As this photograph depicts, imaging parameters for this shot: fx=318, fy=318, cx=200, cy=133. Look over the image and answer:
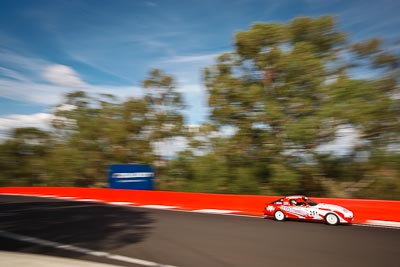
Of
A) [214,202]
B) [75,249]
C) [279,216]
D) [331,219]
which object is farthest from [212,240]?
[214,202]

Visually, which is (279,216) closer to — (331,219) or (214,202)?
(331,219)

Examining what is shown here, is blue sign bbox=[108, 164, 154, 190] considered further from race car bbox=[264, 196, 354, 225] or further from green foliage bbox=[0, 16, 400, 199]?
race car bbox=[264, 196, 354, 225]

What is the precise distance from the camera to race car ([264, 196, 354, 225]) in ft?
31.8

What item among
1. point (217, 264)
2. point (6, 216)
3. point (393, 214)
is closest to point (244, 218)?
point (393, 214)

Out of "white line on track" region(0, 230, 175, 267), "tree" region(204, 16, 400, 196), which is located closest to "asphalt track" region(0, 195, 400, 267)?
"white line on track" region(0, 230, 175, 267)

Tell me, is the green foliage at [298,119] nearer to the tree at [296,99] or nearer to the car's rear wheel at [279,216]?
the tree at [296,99]

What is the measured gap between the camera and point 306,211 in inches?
406

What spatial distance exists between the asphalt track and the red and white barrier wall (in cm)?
139

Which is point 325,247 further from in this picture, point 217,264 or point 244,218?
point 244,218

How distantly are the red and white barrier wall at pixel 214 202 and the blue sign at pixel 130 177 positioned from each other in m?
1.26

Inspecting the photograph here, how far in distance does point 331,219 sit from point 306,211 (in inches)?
31.8

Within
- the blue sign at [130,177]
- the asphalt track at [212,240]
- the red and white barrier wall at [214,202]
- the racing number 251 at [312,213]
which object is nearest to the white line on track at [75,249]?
the asphalt track at [212,240]

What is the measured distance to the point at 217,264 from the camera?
5719mm

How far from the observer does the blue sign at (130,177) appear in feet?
67.1
